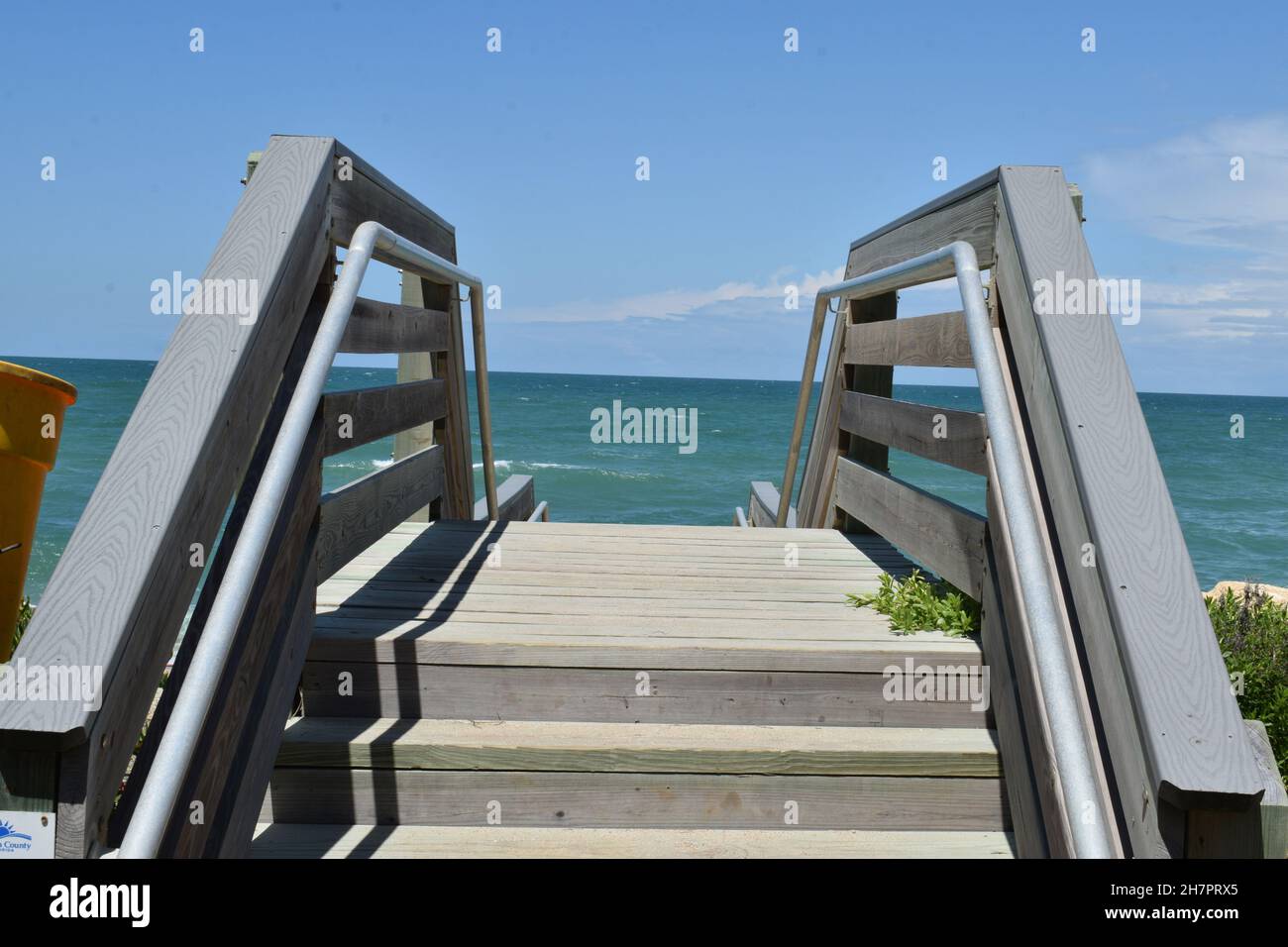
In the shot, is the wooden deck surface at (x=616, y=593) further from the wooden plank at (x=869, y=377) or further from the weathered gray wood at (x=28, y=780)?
the weathered gray wood at (x=28, y=780)

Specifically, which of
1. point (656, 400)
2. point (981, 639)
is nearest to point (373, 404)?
point (981, 639)

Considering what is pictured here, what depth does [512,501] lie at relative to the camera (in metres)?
6.50

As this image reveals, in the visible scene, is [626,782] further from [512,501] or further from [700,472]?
[700,472]

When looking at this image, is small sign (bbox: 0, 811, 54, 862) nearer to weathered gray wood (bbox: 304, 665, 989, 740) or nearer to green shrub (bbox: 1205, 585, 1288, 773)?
weathered gray wood (bbox: 304, 665, 989, 740)

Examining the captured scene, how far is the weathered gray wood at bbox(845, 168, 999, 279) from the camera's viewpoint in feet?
8.55

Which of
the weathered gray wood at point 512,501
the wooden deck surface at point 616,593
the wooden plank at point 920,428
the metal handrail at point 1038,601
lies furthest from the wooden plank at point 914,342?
the weathered gray wood at point 512,501

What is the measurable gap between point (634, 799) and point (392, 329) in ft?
5.67

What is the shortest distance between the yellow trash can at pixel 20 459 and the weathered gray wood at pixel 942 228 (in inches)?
102

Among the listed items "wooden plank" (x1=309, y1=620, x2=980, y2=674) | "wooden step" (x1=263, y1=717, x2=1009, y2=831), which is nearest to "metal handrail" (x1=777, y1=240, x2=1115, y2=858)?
"wooden step" (x1=263, y1=717, x2=1009, y2=831)

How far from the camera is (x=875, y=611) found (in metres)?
2.90

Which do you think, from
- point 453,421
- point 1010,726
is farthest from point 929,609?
point 453,421

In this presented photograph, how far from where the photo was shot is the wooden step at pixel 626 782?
219 centimetres

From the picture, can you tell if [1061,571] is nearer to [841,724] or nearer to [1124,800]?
[1124,800]

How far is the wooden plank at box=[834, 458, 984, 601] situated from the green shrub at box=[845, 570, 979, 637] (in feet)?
0.20
